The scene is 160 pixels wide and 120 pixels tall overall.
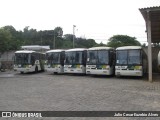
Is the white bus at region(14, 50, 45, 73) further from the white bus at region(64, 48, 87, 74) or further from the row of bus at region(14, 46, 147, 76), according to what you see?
the white bus at region(64, 48, 87, 74)

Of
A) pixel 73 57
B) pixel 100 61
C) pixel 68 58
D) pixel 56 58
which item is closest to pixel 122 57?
pixel 100 61

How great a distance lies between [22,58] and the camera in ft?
83.6

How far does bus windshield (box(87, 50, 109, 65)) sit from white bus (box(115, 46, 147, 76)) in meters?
1.03

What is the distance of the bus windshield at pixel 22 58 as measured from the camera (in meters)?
25.4

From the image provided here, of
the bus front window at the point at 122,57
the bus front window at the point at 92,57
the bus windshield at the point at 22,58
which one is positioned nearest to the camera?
the bus front window at the point at 122,57

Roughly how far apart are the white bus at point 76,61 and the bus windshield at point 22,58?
4.65 meters

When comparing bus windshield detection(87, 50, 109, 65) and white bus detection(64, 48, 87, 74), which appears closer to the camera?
bus windshield detection(87, 50, 109, 65)

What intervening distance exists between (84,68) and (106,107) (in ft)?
44.7

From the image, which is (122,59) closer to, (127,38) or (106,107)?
(106,107)

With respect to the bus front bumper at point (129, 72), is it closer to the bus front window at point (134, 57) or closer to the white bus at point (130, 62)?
the white bus at point (130, 62)

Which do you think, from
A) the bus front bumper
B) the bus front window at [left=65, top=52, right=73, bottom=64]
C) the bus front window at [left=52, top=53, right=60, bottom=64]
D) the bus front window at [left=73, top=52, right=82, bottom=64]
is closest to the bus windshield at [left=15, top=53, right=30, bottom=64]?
the bus front window at [left=52, top=53, right=60, bottom=64]

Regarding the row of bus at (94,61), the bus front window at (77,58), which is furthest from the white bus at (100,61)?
the bus front window at (77,58)

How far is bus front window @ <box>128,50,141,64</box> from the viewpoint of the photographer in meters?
19.5

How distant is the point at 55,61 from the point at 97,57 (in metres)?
4.99
